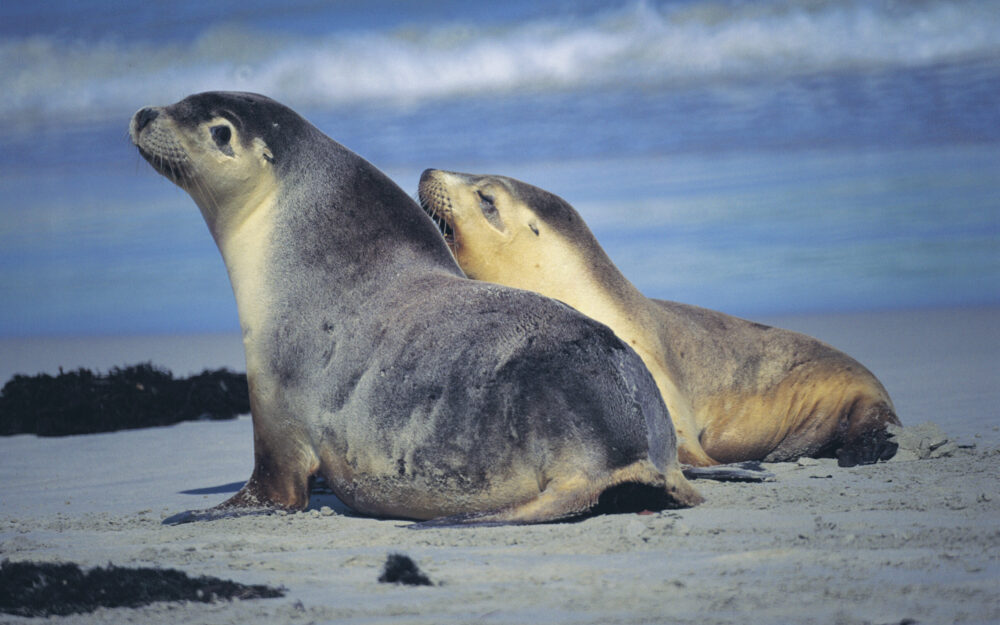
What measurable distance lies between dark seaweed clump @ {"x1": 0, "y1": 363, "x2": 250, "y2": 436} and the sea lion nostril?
4655mm

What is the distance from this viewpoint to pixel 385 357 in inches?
185

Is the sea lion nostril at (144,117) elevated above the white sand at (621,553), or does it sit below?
above

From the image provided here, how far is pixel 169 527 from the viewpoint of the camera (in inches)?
185

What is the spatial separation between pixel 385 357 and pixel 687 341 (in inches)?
110

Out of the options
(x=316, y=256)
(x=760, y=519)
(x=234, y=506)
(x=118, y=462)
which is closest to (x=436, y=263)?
(x=316, y=256)

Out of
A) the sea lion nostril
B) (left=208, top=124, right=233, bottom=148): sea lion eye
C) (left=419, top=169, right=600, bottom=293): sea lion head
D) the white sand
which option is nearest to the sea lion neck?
(left=208, top=124, right=233, bottom=148): sea lion eye

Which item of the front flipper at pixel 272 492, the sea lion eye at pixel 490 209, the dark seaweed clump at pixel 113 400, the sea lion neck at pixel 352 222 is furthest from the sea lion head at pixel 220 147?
the dark seaweed clump at pixel 113 400

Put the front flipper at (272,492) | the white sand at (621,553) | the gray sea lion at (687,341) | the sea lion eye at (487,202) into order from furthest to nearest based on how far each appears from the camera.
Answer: the sea lion eye at (487,202) → the gray sea lion at (687,341) → the front flipper at (272,492) → the white sand at (621,553)

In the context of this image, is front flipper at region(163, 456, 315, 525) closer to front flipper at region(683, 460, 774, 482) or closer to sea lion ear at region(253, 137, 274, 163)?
sea lion ear at region(253, 137, 274, 163)

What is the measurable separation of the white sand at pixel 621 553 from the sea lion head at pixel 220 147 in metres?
1.59

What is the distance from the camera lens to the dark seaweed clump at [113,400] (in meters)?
9.48

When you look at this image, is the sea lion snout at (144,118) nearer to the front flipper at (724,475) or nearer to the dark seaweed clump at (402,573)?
the dark seaweed clump at (402,573)

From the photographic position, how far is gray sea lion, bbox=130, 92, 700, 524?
14.1 ft

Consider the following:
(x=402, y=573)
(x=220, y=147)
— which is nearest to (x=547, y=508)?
(x=402, y=573)
